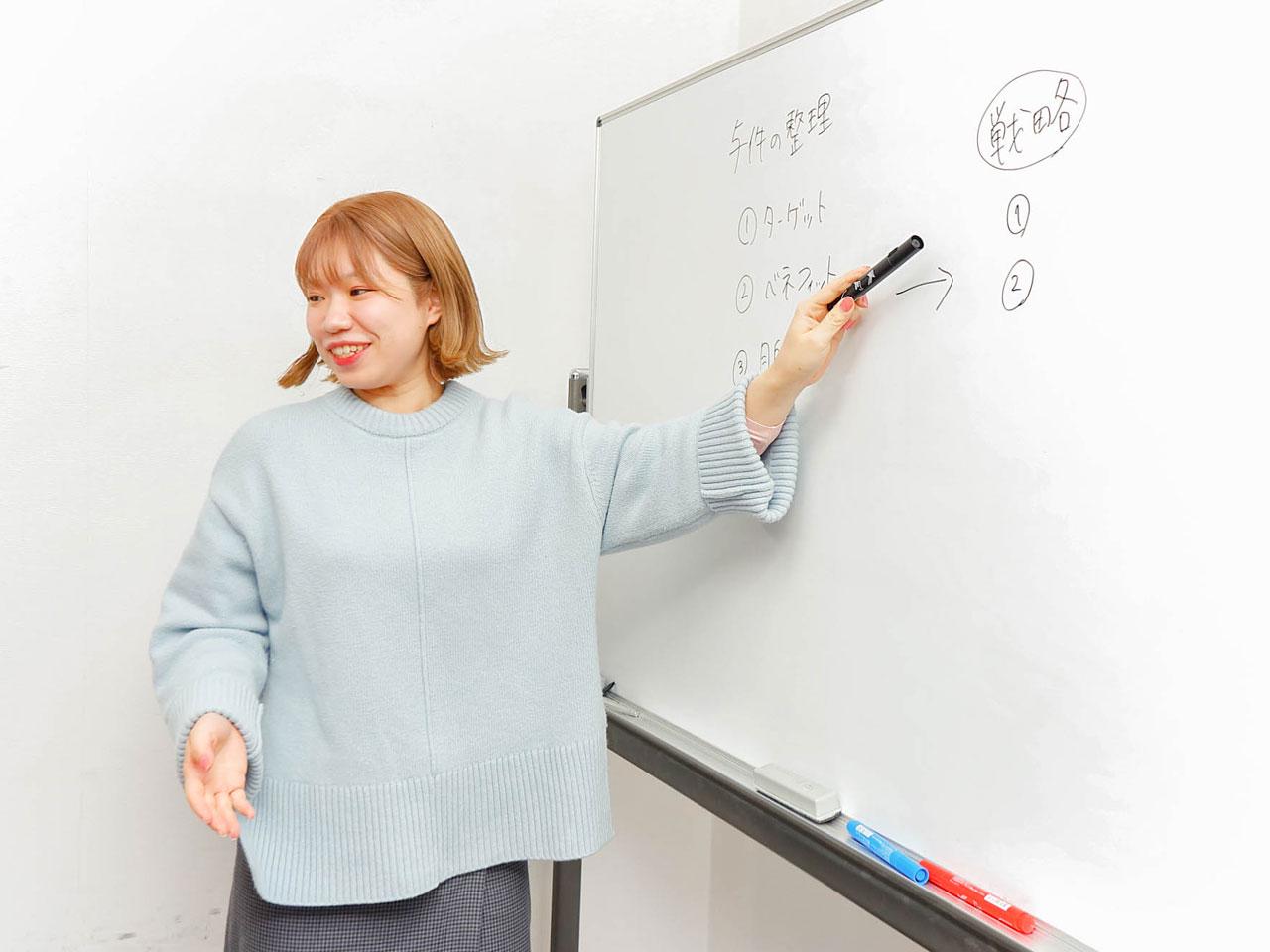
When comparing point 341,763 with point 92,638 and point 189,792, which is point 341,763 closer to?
point 189,792

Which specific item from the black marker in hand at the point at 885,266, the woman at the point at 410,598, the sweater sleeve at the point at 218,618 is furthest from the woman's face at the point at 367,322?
the black marker in hand at the point at 885,266

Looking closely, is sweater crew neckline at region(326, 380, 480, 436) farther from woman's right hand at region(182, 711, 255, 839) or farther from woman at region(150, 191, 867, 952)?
woman's right hand at region(182, 711, 255, 839)

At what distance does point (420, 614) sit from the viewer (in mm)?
1021

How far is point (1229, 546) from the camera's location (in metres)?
0.65

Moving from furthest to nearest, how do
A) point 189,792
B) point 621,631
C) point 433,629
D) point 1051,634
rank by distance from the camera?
point 621,631 → point 433,629 → point 189,792 → point 1051,634

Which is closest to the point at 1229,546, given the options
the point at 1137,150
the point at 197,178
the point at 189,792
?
the point at 1137,150

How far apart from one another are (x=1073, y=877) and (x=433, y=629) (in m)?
0.61

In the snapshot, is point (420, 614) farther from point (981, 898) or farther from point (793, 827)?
point (981, 898)

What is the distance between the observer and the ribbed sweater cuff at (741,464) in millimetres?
960

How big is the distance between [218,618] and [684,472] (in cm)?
49

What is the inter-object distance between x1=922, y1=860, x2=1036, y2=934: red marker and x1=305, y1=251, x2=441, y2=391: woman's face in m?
0.69

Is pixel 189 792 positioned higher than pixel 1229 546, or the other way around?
pixel 1229 546

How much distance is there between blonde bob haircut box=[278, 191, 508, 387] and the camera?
102cm

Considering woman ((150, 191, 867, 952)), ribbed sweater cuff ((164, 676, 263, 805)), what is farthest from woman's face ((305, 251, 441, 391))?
ribbed sweater cuff ((164, 676, 263, 805))
